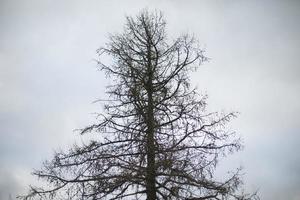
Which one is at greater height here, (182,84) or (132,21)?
(132,21)

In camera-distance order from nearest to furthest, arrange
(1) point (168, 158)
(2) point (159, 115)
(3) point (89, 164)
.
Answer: (1) point (168, 158) < (3) point (89, 164) < (2) point (159, 115)

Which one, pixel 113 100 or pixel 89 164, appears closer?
pixel 89 164

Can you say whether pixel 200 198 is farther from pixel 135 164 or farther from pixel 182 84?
pixel 182 84

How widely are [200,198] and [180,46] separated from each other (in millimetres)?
5153

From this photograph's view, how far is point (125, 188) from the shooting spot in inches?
447

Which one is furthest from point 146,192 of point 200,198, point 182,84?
point 182,84

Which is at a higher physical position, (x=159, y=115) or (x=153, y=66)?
(x=153, y=66)

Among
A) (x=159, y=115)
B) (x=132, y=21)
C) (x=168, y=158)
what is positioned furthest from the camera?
(x=132, y=21)

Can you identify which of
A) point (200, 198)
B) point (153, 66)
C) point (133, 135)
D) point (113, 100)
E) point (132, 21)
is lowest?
point (200, 198)

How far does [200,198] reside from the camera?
36.2 ft

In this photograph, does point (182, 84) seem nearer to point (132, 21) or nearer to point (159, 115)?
point (159, 115)

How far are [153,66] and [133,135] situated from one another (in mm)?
2505

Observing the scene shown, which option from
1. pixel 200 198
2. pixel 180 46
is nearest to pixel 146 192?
pixel 200 198

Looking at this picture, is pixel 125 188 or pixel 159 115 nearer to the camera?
pixel 125 188
